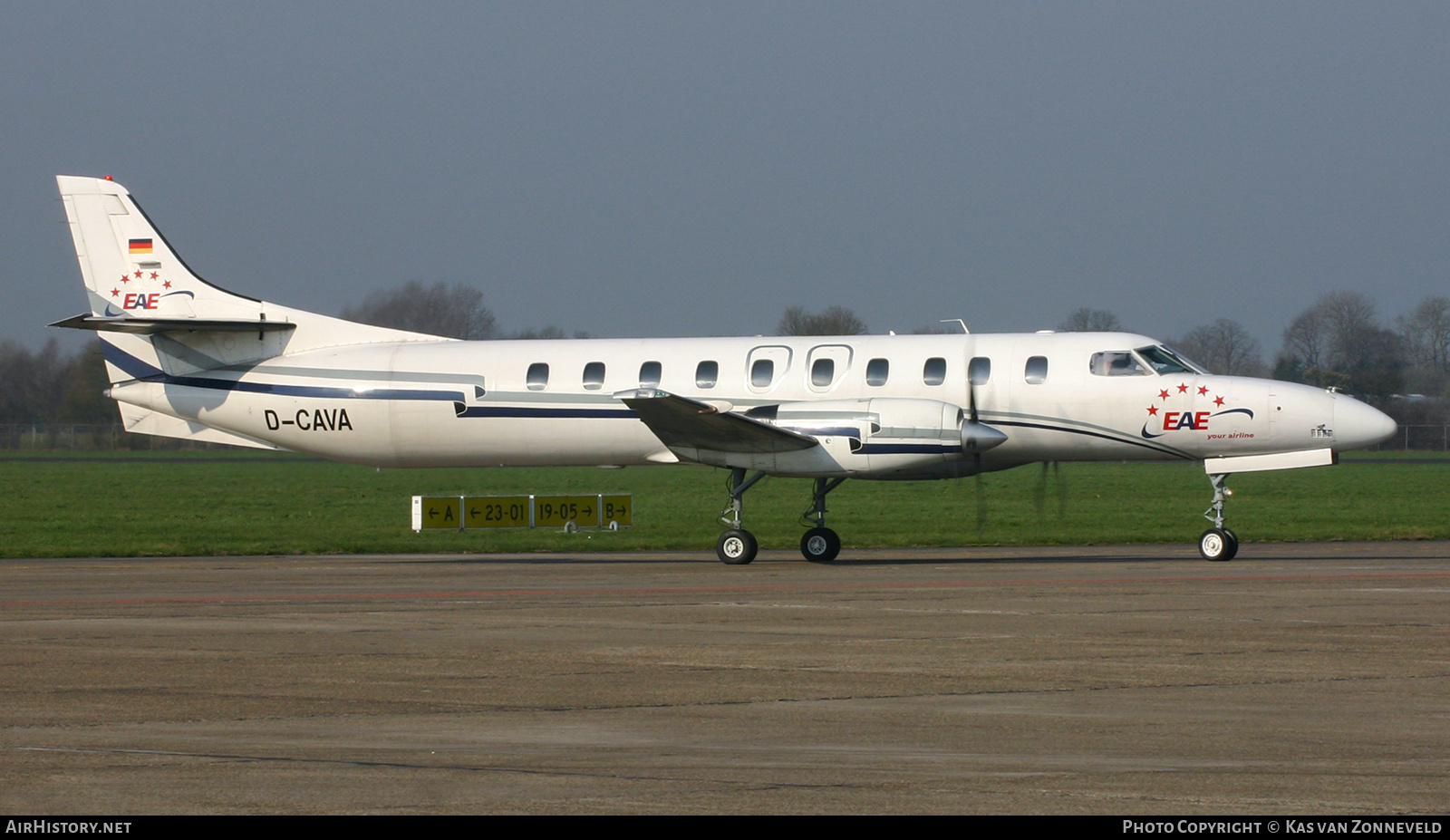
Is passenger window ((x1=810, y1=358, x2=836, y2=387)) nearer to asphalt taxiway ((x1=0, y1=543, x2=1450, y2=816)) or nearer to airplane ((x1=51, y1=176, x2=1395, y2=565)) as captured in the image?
airplane ((x1=51, y1=176, x2=1395, y2=565))

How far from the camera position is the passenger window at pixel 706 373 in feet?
75.3

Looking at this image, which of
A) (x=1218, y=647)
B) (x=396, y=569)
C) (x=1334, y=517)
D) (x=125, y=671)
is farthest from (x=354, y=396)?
(x=1334, y=517)

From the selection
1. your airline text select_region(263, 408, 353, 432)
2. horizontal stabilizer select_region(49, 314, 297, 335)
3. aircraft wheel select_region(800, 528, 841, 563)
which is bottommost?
aircraft wheel select_region(800, 528, 841, 563)

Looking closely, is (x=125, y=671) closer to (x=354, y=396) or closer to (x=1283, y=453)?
(x=354, y=396)

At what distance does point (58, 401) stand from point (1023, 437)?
86.5 m

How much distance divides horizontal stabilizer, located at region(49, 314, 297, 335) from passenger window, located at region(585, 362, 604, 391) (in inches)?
225

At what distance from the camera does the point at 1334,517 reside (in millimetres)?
35812

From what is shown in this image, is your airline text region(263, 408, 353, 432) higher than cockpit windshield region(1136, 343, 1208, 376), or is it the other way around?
cockpit windshield region(1136, 343, 1208, 376)

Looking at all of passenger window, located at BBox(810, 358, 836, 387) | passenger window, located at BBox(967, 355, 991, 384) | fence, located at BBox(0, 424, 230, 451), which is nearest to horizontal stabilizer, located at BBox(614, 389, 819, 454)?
passenger window, located at BBox(810, 358, 836, 387)

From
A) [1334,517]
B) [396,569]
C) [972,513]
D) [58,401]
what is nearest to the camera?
[396,569]

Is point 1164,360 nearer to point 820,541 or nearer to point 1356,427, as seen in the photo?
point 1356,427

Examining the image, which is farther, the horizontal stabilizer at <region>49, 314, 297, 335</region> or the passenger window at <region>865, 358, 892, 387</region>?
the horizontal stabilizer at <region>49, 314, 297, 335</region>

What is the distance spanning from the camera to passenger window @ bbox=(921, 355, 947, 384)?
72.6ft
